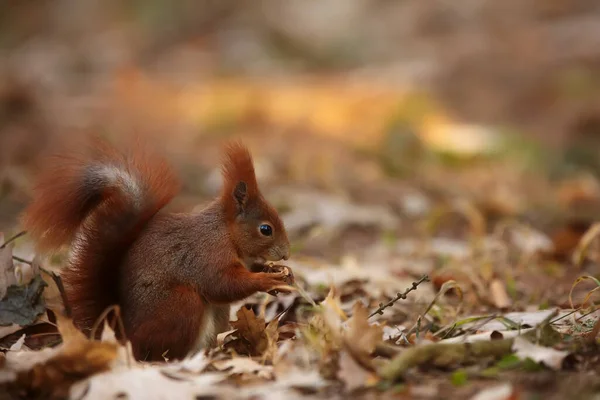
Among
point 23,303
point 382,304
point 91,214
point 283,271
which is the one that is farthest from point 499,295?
point 23,303

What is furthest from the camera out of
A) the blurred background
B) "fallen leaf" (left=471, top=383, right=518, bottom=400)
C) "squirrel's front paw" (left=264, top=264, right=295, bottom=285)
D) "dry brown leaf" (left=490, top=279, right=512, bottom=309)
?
the blurred background

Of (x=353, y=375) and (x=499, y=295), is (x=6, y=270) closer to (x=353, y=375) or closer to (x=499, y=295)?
(x=353, y=375)

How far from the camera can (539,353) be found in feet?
6.88

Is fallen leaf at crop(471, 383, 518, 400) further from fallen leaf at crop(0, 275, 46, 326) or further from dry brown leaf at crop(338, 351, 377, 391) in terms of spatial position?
fallen leaf at crop(0, 275, 46, 326)

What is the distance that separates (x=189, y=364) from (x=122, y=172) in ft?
2.09

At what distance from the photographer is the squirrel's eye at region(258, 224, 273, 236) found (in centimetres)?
262

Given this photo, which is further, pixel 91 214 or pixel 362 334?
pixel 91 214

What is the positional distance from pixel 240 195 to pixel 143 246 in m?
0.34

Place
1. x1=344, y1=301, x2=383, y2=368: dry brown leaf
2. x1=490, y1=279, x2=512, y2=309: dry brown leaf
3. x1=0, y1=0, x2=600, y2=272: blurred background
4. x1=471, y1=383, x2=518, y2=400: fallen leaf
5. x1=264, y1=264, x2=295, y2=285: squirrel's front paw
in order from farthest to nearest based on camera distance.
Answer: x1=0, y1=0, x2=600, y2=272: blurred background, x1=490, y1=279, x2=512, y2=309: dry brown leaf, x1=264, y1=264, x2=295, y2=285: squirrel's front paw, x1=344, y1=301, x2=383, y2=368: dry brown leaf, x1=471, y1=383, x2=518, y2=400: fallen leaf

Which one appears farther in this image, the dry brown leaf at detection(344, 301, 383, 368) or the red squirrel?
the red squirrel

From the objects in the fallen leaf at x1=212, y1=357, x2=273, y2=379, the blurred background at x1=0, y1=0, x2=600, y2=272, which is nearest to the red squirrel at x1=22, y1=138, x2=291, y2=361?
the fallen leaf at x1=212, y1=357, x2=273, y2=379

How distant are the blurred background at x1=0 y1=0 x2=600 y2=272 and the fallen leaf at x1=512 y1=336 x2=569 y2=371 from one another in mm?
2118

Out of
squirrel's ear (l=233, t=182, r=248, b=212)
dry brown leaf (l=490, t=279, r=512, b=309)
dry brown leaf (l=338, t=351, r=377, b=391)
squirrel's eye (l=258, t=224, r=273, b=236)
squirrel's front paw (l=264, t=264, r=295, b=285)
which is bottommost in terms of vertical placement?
dry brown leaf (l=490, t=279, r=512, b=309)

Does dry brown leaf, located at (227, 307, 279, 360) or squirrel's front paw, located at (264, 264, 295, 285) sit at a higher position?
squirrel's front paw, located at (264, 264, 295, 285)
